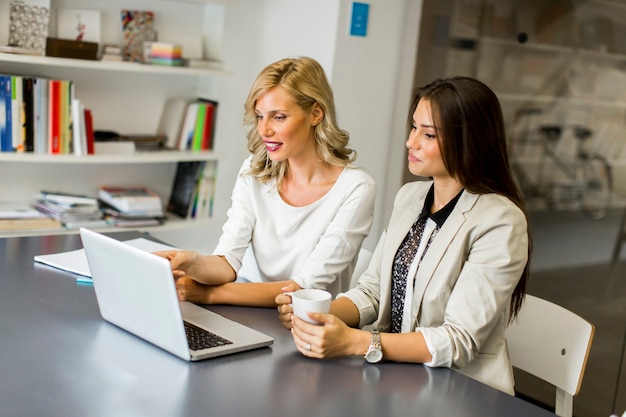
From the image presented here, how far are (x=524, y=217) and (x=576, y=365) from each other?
0.37 m

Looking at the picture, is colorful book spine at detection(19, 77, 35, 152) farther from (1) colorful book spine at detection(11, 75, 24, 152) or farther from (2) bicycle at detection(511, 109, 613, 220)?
(2) bicycle at detection(511, 109, 613, 220)

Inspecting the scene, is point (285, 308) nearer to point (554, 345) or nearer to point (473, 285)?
point (473, 285)

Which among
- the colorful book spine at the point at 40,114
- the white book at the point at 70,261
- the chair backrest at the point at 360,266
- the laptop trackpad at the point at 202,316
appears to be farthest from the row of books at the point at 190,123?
the laptop trackpad at the point at 202,316

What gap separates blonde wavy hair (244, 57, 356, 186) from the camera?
2.29m

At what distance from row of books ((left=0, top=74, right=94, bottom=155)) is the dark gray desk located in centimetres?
165

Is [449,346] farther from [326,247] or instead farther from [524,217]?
[326,247]

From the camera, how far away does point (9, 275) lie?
2.04 m

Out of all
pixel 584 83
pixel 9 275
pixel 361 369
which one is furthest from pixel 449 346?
pixel 584 83

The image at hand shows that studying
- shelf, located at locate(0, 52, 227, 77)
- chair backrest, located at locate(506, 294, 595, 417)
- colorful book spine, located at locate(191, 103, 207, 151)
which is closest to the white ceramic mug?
chair backrest, located at locate(506, 294, 595, 417)

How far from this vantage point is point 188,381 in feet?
4.90

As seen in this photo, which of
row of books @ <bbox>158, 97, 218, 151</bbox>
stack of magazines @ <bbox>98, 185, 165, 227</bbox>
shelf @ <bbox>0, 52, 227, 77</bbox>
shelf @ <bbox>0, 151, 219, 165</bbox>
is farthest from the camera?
row of books @ <bbox>158, 97, 218, 151</bbox>

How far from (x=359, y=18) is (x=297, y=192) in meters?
1.56

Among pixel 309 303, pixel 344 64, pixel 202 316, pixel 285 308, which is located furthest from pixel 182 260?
pixel 344 64

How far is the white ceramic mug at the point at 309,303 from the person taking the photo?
5.39 ft
